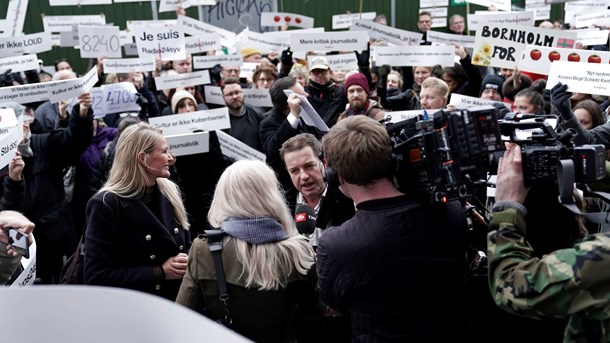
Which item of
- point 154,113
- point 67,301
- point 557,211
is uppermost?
point 67,301

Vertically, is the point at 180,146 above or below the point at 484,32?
below

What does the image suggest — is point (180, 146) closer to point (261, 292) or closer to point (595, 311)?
point (261, 292)

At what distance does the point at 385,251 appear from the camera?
255cm

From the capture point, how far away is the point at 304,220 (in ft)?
11.6

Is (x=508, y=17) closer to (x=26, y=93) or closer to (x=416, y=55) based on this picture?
(x=416, y=55)

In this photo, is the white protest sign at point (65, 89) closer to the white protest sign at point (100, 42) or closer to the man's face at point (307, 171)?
the man's face at point (307, 171)

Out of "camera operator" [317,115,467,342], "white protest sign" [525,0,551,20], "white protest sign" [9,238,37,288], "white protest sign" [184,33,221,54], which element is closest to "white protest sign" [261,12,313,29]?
"white protest sign" [184,33,221,54]

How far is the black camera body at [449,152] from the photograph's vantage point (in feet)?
7.95

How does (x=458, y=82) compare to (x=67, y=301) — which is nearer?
(x=67, y=301)

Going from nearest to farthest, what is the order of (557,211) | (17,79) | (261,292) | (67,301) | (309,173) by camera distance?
1. (67,301)
2. (557,211)
3. (261,292)
4. (309,173)
5. (17,79)

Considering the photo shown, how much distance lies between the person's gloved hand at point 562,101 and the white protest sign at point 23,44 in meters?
6.35

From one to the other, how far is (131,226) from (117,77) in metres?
5.68

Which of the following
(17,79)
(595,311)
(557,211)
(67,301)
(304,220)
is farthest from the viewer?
(17,79)

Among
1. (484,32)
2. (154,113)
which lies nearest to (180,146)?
(154,113)
